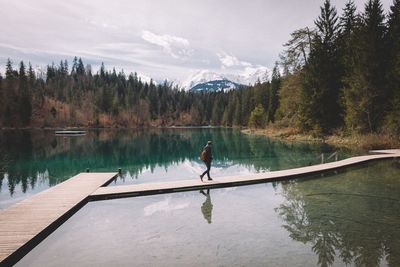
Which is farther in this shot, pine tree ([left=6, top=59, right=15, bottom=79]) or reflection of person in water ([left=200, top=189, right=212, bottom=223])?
pine tree ([left=6, top=59, right=15, bottom=79])

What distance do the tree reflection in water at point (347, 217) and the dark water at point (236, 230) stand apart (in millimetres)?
28

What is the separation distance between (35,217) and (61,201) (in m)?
2.19

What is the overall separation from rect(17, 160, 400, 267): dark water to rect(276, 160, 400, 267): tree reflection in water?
3 centimetres

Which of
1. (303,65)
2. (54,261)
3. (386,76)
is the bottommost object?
(54,261)

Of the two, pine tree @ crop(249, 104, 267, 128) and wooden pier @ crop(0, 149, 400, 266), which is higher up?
pine tree @ crop(249, 104, 267, 128)

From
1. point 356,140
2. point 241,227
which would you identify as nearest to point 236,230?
point 241,227

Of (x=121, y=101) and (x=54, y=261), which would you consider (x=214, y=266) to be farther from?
(x=121, y=101)

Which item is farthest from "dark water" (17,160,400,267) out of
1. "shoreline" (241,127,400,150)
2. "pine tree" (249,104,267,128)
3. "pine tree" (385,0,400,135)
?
"pine tree" (249,104,267,128)

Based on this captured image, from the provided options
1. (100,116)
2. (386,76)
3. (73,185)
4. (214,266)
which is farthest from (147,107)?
(214,266)

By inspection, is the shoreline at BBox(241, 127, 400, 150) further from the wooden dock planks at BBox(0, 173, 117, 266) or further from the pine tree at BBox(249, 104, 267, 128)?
the pine tree at BBox(249, 104, 267, 128)

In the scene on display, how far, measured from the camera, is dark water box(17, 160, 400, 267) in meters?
8.06

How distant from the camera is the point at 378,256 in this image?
805 cm

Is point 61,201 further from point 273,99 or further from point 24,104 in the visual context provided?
point 24,104

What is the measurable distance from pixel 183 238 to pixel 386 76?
30.4m
